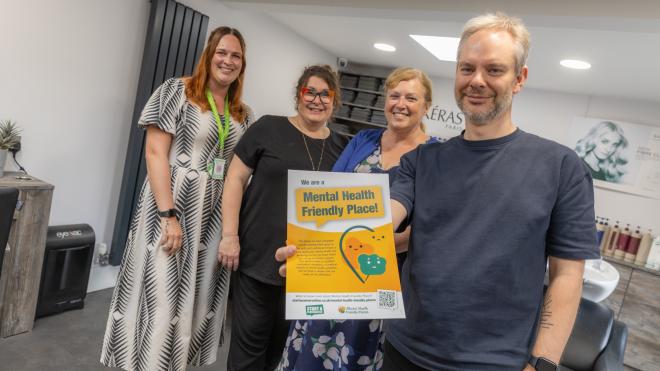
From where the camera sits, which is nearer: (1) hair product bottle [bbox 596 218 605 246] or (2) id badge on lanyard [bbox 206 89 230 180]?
(2) id badge on lanyard [bbox 206 89 230 180]

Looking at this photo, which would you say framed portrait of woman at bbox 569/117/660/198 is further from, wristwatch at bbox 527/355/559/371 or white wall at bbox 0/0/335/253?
wristwatch at bbox 527/355/559/371

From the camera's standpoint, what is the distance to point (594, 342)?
82.2 inches

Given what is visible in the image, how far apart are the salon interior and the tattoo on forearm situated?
127 centimetres

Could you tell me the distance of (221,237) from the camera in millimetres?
2043

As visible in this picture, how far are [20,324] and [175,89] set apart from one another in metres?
1.79

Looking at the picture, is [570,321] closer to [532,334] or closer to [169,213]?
[532,334]

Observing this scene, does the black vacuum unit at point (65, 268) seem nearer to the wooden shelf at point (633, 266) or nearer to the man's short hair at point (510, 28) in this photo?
the man's short hair at point (510, 28)

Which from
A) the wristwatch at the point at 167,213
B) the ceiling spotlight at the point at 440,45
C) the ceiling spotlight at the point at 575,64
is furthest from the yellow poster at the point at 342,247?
the ceiling spotlight at the point at 575,64

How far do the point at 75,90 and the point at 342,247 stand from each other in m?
2.65

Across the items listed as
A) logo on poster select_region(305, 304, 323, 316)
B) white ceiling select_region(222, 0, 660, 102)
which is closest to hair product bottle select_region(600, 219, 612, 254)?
white ceiling select_region(222, 0, 660, 102)

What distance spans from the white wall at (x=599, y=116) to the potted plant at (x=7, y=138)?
5025 millimetres

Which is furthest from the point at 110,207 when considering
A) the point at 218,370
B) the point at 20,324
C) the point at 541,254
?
the point at 541,254

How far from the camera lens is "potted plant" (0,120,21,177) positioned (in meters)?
2.58

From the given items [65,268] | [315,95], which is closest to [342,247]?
[315,95]
